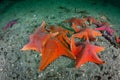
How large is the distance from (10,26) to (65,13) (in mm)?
1418

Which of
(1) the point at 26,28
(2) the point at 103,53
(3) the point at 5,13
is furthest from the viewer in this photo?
(3) the point at 5,13

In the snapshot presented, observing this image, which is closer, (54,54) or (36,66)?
(54,54)

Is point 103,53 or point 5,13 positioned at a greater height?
point 103,53

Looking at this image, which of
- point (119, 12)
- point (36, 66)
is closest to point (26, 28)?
point (36, 66)

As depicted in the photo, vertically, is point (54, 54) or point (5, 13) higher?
point (54, 54)

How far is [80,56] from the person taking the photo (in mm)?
2600

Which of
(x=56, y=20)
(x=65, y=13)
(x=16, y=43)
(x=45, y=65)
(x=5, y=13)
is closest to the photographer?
(x=45, y=65)

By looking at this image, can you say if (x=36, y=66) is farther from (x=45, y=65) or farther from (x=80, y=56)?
(x=80, y=56)

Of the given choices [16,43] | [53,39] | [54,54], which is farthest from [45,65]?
[16,43]

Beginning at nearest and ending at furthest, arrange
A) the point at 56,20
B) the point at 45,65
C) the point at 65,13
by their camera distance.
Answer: the point at 45,65 → the point at 56,20 → the point at 65,13

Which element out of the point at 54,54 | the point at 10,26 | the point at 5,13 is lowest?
the point at 5,13

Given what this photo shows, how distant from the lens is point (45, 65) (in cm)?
260

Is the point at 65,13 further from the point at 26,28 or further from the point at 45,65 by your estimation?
the point at 45,65

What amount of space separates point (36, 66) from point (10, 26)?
160 centimetres
